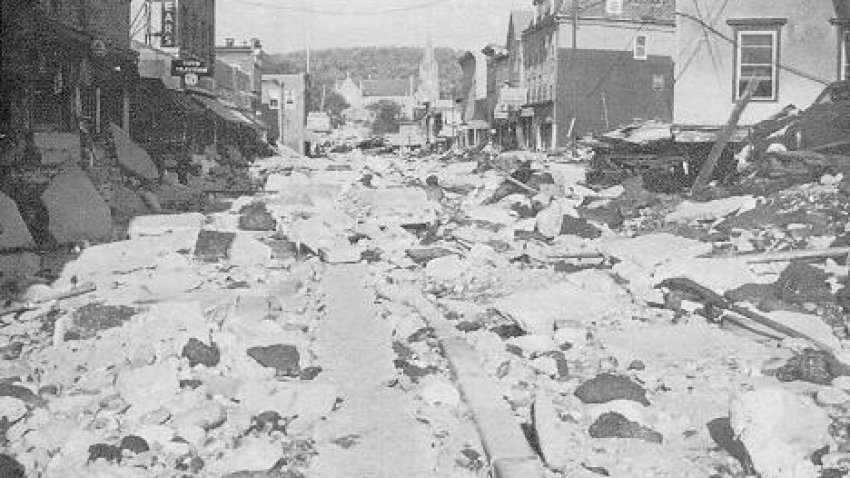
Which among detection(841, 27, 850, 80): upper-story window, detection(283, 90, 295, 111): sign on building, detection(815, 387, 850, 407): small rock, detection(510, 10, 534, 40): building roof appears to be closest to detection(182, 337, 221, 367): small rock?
detection(815, 387, 850, 407): small rock

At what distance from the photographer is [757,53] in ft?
61.5

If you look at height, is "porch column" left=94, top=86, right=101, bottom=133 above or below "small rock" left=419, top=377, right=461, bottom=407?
above

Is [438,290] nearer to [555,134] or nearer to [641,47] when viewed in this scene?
[555,134]

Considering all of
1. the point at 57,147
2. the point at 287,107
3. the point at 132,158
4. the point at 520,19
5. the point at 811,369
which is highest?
the point at 520,19

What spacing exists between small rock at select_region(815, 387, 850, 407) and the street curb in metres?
2.11

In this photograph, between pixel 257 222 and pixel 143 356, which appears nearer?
pixel 143 356

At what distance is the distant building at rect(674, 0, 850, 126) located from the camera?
18.4m

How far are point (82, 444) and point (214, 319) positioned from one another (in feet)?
10.5

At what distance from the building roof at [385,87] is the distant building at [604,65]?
113 metres

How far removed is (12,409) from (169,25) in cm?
2868

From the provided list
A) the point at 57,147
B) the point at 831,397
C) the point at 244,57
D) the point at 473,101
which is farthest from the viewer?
the point at 473,101

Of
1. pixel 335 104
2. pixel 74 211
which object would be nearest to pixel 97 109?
pixel 74 211

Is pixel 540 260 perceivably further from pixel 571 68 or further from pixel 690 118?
pixel 571 68

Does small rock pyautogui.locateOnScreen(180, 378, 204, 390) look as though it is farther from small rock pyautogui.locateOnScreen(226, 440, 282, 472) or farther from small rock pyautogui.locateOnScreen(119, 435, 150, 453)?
small rock pyautogui.locateOnScreen(226, 440, 282, 472)
